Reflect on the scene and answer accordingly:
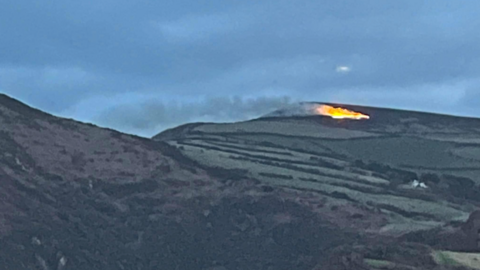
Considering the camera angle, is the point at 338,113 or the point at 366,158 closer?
the point at 366,158

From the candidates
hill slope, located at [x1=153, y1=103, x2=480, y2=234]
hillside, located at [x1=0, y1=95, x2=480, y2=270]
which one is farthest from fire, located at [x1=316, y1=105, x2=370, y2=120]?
hillside, located at [x1=0, y1=95, x2=480, y2=270]

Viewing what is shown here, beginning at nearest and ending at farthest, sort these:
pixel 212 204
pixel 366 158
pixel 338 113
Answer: pixel 212 204
pixel 366 158
pixel 338 113

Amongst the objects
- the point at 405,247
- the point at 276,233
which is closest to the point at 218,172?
the point at 276,233

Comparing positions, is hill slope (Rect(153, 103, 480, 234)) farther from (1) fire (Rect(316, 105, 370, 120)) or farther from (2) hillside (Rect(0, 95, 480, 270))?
(1) fire (Rect(316, 105, 370, 120))

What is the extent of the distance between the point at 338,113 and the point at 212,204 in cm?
7114

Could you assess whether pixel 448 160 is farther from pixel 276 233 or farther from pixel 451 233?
pixel 451 233

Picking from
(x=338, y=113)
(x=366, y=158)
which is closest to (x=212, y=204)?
(x=366, y=158)

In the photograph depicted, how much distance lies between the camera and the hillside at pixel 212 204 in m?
88.5

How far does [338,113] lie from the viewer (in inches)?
6772

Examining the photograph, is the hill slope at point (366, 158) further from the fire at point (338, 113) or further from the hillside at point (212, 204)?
the fire at point (338, 113)

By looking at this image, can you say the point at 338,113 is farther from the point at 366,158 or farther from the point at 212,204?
the point at 212,204

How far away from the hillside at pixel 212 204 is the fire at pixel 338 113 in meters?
29.1

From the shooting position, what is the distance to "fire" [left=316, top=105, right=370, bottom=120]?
168738 mm

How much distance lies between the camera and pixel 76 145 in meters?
113
